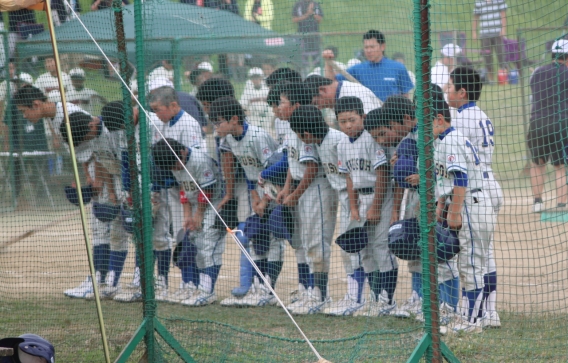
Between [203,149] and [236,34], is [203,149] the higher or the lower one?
the lower one

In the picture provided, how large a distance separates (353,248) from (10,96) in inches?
201

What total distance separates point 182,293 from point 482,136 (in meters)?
2.72

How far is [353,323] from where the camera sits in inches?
211

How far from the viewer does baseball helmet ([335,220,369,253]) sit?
5.27 metres

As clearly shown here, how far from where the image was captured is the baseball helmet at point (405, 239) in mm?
4557

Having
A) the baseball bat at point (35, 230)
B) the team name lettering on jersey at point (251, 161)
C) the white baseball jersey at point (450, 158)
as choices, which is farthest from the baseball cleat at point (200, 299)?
the white baseball jersey at point (450, 158)

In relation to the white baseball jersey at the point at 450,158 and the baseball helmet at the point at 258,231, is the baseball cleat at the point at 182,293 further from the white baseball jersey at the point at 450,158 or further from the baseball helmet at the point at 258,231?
the white baseball jersey at the point at 450,158

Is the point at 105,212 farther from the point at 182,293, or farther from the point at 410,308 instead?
the point at 410,308

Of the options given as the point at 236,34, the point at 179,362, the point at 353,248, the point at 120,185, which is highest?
the point at 236,34

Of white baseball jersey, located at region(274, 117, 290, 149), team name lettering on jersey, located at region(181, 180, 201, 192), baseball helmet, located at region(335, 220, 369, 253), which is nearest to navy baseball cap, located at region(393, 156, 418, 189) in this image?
baseball helmet, located at region(335, 220, 369, 253)

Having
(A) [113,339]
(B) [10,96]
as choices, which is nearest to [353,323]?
(A) [113,339]

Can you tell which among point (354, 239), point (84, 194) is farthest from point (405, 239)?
point (84, 194)

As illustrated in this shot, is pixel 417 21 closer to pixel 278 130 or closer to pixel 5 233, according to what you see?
pixel 278 130

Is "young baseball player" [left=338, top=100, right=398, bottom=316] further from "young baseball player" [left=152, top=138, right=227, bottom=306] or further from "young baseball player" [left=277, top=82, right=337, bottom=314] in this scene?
"young baseball player" [left=152, top=138, right=227, bottom=306]
